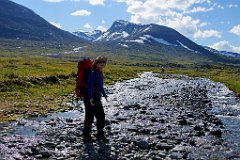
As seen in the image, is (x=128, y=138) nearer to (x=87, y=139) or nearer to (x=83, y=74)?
(x=87, y=139)

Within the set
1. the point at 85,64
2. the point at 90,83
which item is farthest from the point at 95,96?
the point at 85,64

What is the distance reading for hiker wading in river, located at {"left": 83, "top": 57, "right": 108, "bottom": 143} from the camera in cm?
1612

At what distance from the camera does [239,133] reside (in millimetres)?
20781

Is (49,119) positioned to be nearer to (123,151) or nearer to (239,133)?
(123,151)

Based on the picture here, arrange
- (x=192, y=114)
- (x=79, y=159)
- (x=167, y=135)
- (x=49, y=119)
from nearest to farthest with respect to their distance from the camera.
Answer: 1. (x=79, y=159)
2. (x=167, y=135)
3. (x=49, y=119)
4. (x=192, y=114)

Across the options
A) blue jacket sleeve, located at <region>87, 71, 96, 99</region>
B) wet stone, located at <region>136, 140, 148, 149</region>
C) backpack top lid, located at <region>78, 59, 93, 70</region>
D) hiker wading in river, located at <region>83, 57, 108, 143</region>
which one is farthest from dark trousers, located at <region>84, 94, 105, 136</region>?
wet stone, located at <region>136, 140, 148, 149</region>

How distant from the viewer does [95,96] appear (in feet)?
54.3

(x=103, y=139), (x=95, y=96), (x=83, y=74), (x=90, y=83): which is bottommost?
(x=103, y=139)

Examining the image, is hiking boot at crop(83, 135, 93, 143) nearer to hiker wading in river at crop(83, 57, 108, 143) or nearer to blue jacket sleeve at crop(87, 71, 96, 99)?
hiker wading in river at crop(83, 57, 108, 143)

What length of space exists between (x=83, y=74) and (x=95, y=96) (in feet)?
3.51

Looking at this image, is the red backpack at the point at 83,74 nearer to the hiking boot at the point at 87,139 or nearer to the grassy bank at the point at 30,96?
the hiking boot at the point at 87,139

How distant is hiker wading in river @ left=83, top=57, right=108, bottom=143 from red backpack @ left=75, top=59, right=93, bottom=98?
196mm

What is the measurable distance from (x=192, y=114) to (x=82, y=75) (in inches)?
529

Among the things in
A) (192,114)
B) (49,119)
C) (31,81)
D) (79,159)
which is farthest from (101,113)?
(31,81)
